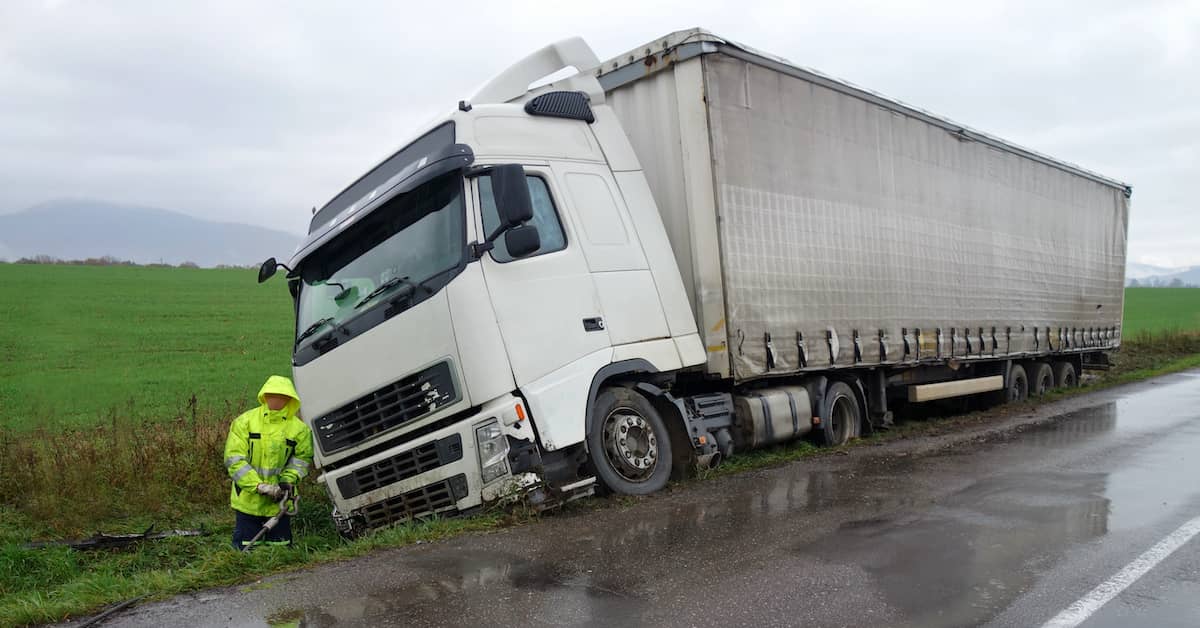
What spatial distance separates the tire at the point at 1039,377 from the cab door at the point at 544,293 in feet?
36.1

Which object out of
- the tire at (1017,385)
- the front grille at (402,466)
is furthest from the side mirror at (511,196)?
the tire at (1017,385)

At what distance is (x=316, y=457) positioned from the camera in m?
6.78

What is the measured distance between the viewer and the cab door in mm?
5977

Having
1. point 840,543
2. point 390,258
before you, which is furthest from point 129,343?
point 840,543

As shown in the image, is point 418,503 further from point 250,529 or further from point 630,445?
point 630,445

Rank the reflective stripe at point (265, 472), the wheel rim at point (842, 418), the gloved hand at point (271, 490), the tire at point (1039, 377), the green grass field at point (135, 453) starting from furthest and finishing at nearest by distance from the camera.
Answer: the tire at point (1039, 377)
the wheel rim at point (842, 418)
the reflective stripe at point (265, 472)
the gloved hand at point (271, 490)
the green grass field at point (135, 453)

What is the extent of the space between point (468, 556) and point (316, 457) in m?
2.16

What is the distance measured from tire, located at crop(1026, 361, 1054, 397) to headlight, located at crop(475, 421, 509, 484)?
39.3ft

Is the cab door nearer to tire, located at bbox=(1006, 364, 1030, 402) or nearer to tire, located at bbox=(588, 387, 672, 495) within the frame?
tire, located at bbox=(588, 387, 672, 495)

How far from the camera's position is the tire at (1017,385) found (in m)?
13.9

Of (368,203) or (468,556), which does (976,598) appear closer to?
(468,556)

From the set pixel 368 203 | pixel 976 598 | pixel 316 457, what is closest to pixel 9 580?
pixel 316 457

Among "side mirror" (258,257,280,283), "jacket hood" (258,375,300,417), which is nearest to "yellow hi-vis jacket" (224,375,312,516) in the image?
"jacket hood" (258,375,300,417)

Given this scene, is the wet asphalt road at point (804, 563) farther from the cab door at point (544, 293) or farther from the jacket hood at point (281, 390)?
→ the jacket hood at point (281, 390)
